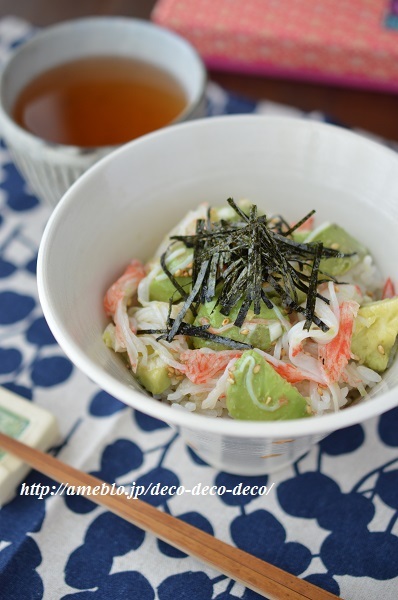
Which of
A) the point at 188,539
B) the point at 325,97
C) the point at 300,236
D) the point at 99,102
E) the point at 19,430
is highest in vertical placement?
the point at 300,236

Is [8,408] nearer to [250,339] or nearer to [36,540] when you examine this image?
[36,540]

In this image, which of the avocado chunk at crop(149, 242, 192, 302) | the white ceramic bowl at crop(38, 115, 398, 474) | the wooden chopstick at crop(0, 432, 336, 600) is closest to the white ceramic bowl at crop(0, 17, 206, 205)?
the white ceramic bowl at crop(38, 115, 398, 474)

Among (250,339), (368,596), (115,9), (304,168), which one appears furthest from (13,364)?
(115,9)

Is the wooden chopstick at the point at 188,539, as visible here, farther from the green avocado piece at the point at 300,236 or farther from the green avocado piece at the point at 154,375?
the green avocado piece at the point at 300,236

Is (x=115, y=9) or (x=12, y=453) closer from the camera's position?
(x=12, y=453)

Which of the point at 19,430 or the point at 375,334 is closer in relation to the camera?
the point at 375,334

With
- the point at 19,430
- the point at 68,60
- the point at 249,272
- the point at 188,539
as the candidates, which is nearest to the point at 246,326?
the point at 249,272

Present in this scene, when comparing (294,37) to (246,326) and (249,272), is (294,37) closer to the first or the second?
(249,272)
